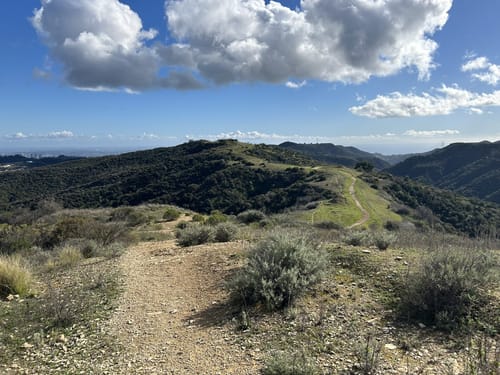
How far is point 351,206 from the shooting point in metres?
50.8

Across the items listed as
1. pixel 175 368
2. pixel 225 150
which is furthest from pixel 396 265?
pixel 225 150

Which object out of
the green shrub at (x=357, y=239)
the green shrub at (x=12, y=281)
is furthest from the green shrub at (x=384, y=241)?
the green shrub at (x=12, y=281)

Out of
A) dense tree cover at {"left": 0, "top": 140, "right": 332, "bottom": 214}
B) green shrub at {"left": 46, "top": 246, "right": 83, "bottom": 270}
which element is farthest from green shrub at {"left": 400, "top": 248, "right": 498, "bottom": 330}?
dense tree cover at {"left": 0, "top": 140, "right": 332, "bottom": 214}

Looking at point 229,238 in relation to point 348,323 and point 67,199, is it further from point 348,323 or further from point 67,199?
point 67,199

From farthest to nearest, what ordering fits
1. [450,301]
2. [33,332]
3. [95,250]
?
[95,250] < [33,332] < [450,301]

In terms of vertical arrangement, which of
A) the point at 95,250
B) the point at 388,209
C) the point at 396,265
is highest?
the point at 396,265

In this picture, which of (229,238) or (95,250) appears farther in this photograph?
(229,238)

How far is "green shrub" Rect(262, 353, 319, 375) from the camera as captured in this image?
3.67 metres

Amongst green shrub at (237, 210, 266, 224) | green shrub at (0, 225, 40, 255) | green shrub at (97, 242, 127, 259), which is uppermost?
green shrub at (97, 242, 127, 259)

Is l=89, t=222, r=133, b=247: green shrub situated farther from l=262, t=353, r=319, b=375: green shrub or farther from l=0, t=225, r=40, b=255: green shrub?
l=262, t=353, r=319, b=375: green shrub

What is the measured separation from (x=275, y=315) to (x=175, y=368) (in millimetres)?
1799

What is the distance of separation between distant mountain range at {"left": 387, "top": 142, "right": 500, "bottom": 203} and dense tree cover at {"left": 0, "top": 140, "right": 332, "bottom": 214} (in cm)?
6147

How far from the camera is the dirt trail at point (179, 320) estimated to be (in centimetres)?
429

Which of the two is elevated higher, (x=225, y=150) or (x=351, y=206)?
(x=225, y=150)
